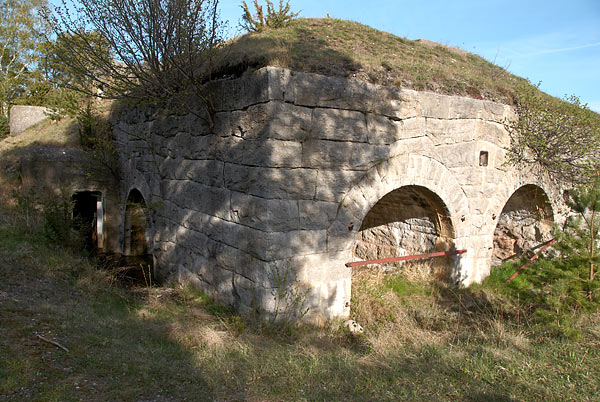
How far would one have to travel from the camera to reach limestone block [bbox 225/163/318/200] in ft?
14.1

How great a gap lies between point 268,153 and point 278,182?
1.06ft

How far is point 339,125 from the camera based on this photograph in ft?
15.2

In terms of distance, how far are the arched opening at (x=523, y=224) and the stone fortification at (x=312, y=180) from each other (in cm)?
105

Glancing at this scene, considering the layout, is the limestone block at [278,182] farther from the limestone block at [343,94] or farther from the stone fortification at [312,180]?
the limestone block at [343,94]

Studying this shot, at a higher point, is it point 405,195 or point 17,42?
point 17,42

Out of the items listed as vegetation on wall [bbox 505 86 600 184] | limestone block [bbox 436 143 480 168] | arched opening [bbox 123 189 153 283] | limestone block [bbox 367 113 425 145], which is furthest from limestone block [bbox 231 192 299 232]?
arched opening [bbox 123 189 153 283]

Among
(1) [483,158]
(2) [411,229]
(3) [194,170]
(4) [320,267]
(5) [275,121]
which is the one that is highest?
(5) [275,121]

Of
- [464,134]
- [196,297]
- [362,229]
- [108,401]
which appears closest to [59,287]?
[196,297]

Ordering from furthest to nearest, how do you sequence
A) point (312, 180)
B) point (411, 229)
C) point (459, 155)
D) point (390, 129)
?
1. point (411, 229)
2. point (459, 155)
3. point (390, 129)
4. point (312, 180)

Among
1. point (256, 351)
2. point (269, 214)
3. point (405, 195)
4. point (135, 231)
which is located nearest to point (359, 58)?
point (405, 195)

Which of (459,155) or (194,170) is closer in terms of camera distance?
(194,170)

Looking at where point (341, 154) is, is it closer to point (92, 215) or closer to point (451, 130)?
point (451, 130)

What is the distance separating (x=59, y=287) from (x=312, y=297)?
335 cm

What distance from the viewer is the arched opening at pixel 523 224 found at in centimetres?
771
